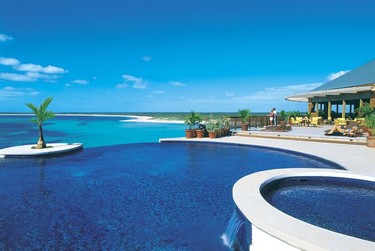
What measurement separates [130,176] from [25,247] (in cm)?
421

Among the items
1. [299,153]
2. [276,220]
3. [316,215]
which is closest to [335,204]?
[316,215]

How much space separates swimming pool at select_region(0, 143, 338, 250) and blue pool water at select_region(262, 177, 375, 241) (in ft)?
3.99

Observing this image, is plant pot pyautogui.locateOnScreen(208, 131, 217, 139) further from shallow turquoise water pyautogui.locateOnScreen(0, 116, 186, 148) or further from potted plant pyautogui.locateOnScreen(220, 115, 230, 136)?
shallow turquoise water pyautogui.locateOnScreen(0, 116, 186, 148)

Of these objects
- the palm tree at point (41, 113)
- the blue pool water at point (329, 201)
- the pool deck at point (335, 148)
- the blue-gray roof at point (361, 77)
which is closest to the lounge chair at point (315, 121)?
the blue-gray roof at point (361, 77)

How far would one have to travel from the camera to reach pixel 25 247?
4129 mm

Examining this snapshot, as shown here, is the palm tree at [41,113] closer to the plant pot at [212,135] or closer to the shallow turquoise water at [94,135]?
the shallow turquoise water at [94,135]

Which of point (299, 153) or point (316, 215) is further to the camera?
point (299, 153)

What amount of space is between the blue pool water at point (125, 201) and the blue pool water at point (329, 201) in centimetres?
116

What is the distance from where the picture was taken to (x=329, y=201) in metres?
5.50

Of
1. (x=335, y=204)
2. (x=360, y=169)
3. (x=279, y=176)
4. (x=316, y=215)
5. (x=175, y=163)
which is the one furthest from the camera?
(x=175, y=163)

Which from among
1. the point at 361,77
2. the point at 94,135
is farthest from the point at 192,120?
the point at 361,77

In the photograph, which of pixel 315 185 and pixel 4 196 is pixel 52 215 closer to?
pixel 4 196

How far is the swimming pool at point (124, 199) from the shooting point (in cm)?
441

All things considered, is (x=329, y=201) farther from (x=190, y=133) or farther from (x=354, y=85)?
(x=354, y=85)
